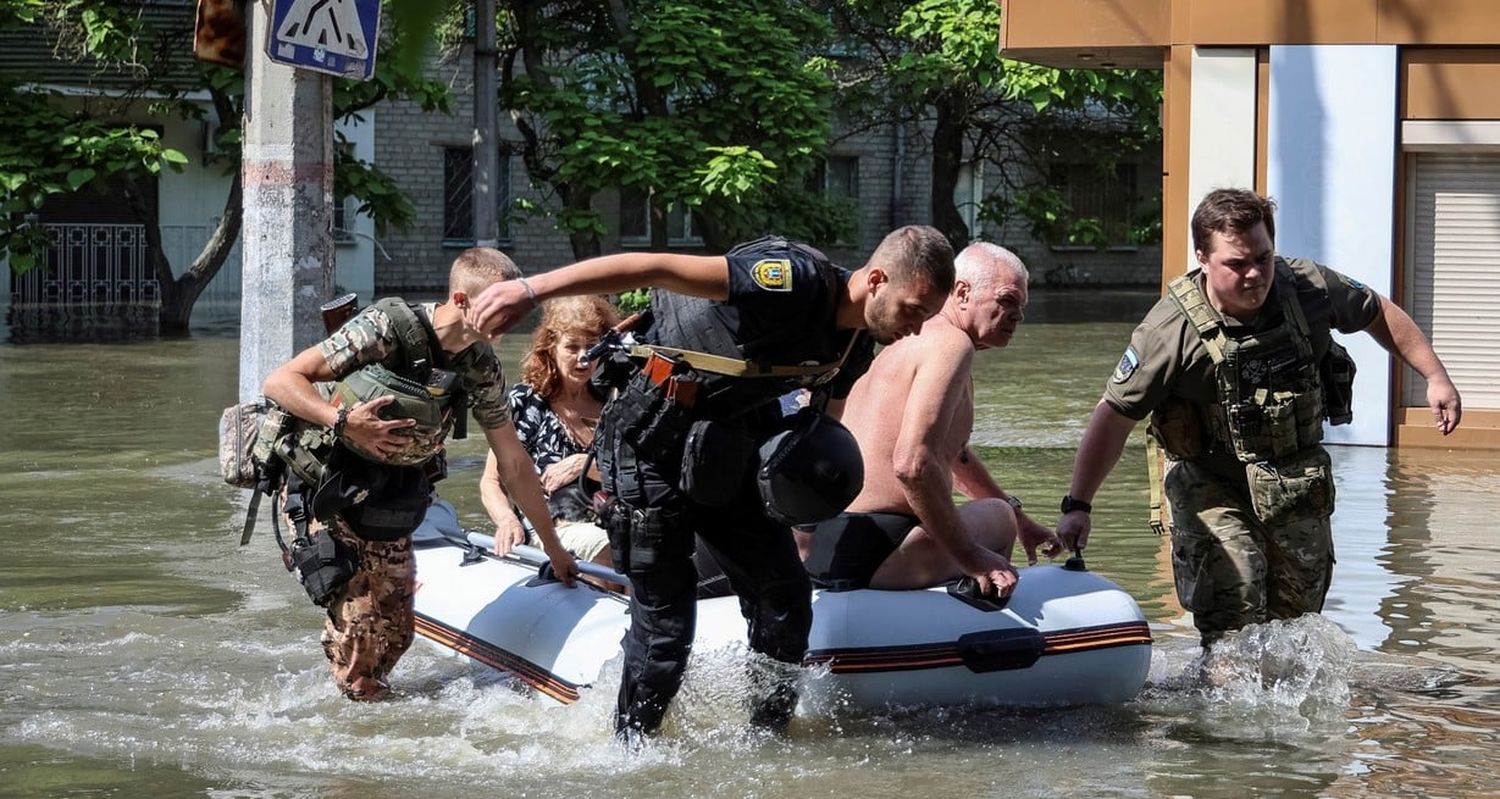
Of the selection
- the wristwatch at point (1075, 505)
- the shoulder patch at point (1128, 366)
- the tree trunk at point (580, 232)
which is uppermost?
the tree trunk at point (580, 232)

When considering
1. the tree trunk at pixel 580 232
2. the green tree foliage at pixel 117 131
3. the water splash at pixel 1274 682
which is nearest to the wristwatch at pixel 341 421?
the water splash at pixel 1274 682

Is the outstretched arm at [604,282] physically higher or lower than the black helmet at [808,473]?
higher

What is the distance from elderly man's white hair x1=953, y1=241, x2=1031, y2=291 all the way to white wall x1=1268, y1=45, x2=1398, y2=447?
7144 millimetres

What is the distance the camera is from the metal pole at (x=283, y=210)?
917cm

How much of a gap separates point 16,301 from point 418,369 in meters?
24.5

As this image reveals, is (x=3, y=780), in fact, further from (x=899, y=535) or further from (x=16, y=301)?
(x=16, y=301)

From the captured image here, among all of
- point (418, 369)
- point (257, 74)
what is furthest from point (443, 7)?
point (257, 74)

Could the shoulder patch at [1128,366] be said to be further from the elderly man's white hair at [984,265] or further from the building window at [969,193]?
the building window at [969,193]

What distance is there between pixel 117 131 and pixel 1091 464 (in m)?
18.1

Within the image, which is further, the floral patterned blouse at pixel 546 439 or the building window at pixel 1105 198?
the building window at pixel 1105 198

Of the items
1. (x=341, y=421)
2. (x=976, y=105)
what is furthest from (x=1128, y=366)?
(x=976, y=105)

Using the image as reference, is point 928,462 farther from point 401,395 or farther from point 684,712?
point 401,395

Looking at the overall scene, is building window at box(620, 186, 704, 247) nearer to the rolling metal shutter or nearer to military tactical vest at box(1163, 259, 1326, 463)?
the rolling metal shutter

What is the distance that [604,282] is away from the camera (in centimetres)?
443
